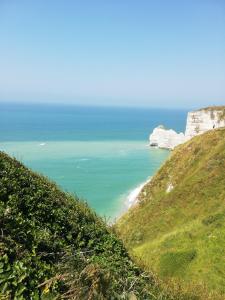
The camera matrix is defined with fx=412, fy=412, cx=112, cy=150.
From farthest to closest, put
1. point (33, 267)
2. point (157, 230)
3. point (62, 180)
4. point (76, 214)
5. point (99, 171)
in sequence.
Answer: point (99, 171) < point (62, 180) < point (157, 230) < point (76, 214) < point (33, 267)

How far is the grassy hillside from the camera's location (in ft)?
119

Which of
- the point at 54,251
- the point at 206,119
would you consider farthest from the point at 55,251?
the point at 206,119

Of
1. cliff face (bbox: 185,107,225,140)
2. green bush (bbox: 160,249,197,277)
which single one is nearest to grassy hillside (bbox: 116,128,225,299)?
green bush (bbox: 160,249,197,277)

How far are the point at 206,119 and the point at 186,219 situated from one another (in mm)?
64691

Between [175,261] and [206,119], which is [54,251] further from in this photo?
[206,119]

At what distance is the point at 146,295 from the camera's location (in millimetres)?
13367

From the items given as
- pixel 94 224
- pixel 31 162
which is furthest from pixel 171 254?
pixel 31 162

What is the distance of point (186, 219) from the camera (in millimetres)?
49250

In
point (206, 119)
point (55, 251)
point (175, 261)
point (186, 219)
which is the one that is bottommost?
point (175, 261)

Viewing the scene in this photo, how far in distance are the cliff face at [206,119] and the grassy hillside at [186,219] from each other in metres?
37.4

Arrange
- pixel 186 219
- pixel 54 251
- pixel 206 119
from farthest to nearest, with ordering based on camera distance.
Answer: pixel 206 119 < pixel 186 219 < pixel 54 251

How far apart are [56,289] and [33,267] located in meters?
1.05

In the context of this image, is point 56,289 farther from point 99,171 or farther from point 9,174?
point 99,171

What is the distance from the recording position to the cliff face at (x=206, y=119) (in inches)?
4139
